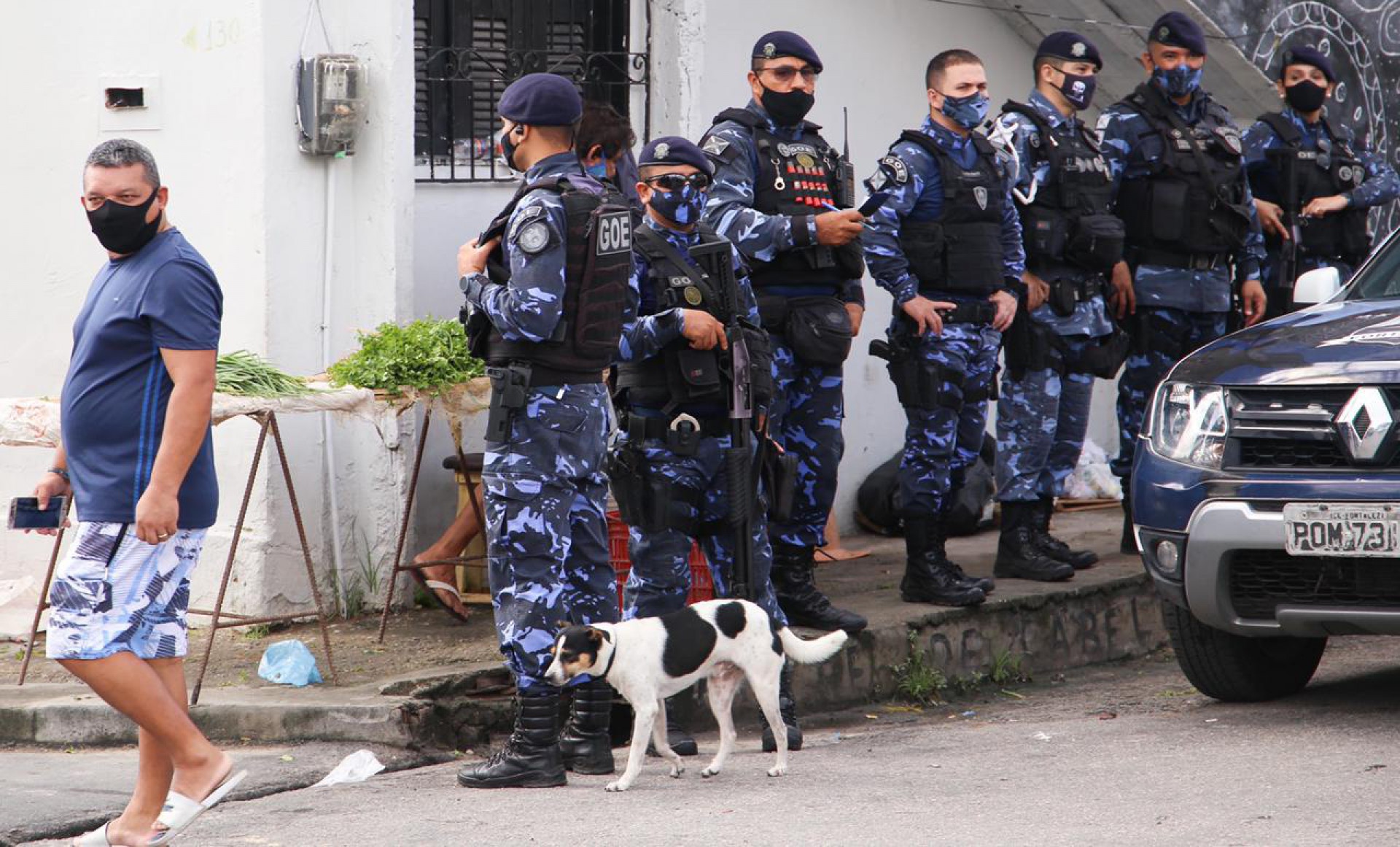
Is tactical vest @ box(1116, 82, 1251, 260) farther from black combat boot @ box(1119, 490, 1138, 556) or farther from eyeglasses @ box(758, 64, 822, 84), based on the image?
eyeglasses @ box(758, 64, 822, 84)

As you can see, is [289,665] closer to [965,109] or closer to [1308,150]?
[965,109]

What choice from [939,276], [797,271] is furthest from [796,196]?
[939,276]

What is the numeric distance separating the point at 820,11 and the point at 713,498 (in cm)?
401

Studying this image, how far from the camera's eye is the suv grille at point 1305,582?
213 inches

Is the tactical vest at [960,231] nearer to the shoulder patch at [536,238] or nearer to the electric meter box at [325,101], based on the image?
the electric meter box at [325,101]

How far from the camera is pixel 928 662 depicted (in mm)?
6996

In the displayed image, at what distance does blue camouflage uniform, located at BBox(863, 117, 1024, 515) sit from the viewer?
701cm

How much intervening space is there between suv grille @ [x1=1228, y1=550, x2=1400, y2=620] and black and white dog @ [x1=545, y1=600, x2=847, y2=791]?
123cm

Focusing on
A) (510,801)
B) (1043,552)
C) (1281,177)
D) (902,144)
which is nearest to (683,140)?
(902,144)

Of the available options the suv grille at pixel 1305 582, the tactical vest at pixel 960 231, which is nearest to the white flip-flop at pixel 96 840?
the suv grille at pixel 1305 582

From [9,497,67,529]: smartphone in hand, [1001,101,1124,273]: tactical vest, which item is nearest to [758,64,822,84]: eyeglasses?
[1001,101,1124,273]: tactical vest

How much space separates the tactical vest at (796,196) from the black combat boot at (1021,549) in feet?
5.28

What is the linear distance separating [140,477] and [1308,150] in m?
6.59

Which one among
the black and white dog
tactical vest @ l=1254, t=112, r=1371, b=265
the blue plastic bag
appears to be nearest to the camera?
the black and white dog
